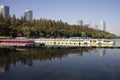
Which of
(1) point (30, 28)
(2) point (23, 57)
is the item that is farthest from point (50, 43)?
(2) point (23, 57)

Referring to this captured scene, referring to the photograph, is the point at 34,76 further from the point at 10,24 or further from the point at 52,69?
the point at 10,24

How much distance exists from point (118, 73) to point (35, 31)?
52.4 metres

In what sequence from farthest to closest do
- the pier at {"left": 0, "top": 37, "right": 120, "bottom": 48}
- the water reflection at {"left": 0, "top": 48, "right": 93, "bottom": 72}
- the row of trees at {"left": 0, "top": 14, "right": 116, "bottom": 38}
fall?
the row of trees at {"left": 0, "top": 14, "right": 116, "bottom": 38}
the pier at {"left": 0, "top": 37, "right": 120, "bottom": 48}
the water reflection at {"left": 0, "top": 48, "right": 93, "bottom": 72}

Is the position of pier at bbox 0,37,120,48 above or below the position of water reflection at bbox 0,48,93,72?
→ above

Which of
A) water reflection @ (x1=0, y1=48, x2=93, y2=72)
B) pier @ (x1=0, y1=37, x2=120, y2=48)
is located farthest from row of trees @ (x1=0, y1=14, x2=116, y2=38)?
water reflection @ (x1=0, y1=48, x2=93, y2=72)

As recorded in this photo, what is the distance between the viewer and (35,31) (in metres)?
73.9

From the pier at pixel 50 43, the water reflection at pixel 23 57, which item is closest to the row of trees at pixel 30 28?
the pier at pixel 50 43

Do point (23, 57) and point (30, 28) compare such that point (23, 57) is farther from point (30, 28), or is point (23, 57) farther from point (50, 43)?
point (30, 28)

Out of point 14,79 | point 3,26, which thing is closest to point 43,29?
point 3,26

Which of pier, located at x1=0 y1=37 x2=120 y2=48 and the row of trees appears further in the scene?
the row of trees

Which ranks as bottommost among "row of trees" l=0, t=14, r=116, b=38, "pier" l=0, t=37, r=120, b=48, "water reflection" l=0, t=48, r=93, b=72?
"water reflection" l=0, t=48, r=93, b=72

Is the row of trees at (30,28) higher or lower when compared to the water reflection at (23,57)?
higher

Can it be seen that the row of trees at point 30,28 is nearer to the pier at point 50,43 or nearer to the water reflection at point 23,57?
the pier at point 50,43

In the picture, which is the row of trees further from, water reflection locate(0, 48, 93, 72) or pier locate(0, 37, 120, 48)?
water reflection locate(0, 48, 93, 72)
